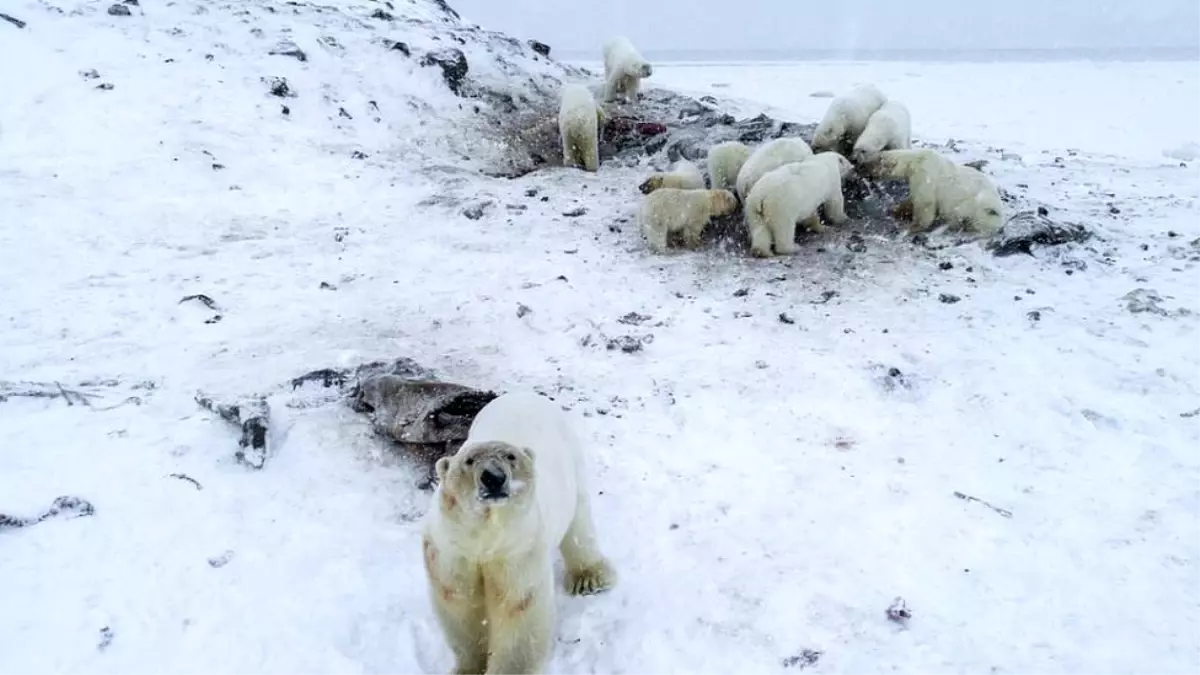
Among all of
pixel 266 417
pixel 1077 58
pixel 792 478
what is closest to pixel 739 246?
pixel 792 478

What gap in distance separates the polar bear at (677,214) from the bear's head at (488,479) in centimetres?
518

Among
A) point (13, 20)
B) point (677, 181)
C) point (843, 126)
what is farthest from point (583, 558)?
point (13, 20)

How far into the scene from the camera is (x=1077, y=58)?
35.0m

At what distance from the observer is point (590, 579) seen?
373 cm

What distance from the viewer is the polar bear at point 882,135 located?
359 inches

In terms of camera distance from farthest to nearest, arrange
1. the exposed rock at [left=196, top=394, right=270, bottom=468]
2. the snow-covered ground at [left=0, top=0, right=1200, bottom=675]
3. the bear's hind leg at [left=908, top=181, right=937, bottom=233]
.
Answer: the bear's hind leg at [left=908, top=181, right=937, bottom=233], the exposed rock at [left=196, top=394, right=270, bottom=468], the snow-covered ground at [left=0, top=0, right=1200, bottom=675]

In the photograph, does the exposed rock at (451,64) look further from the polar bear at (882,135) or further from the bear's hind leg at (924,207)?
the bear's hind leg at (924,207)

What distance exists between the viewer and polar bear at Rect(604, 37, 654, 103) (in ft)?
45.7

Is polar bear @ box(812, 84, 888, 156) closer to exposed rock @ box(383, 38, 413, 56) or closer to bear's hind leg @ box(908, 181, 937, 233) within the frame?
bear's hind leg @ box(908, 181, 937, 233)

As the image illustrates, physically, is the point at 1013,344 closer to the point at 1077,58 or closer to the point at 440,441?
the point at 440,441

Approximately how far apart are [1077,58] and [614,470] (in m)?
38.1

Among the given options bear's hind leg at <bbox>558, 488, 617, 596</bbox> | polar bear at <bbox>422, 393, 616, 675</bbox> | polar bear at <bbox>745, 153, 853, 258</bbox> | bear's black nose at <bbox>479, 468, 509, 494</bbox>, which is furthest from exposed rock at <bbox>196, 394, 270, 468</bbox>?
polar bear at <bbox>745, 153, 853, 258</bbox>

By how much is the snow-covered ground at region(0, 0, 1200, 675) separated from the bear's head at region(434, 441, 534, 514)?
0.91 metres

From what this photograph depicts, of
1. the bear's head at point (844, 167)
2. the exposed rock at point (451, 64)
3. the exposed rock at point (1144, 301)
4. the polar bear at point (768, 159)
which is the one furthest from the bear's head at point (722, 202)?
the exposed rock at point (451, 64)
